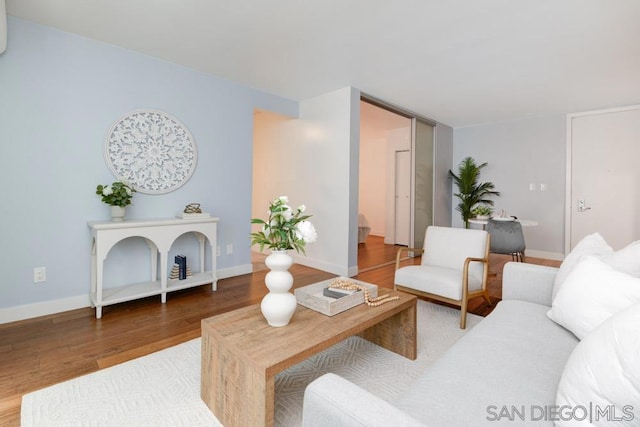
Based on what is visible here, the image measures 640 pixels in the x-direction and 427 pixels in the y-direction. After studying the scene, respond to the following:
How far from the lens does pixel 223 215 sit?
Answer: 372 centimetres

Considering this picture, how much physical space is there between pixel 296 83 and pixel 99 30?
1.97 metres

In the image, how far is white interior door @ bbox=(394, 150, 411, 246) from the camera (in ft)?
21.6

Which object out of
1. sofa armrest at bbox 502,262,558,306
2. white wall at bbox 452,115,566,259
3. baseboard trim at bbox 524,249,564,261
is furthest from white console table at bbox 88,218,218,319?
baseboard trim at bbox 524,249,564,261

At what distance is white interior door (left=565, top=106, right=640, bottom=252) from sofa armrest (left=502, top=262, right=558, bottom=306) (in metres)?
4.14

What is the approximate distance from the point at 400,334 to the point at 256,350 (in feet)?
3.57

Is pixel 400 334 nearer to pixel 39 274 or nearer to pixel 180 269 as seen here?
pixel 180 269

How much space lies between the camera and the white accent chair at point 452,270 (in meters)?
2.35

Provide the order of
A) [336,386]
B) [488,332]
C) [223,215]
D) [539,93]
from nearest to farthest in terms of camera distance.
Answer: [336,386]
[488,332]
[223,215]
[539,93]

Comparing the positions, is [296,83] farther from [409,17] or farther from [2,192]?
[2,192]

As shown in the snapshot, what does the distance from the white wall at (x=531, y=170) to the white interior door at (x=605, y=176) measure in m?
0.15

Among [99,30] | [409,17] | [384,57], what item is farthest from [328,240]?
[99,30]

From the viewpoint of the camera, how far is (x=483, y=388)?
3.19 feet

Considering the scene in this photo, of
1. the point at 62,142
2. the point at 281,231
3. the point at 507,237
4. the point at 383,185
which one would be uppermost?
the point at 383,185

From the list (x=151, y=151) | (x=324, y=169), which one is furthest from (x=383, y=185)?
(x=151, y=151)
